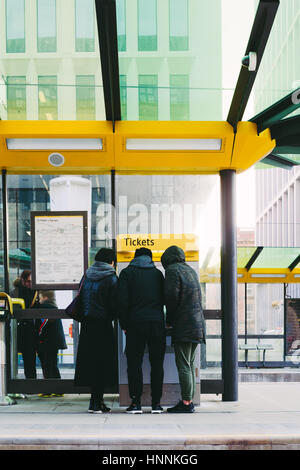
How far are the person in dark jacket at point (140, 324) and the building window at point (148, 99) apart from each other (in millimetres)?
1933

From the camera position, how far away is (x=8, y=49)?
21.0 feet

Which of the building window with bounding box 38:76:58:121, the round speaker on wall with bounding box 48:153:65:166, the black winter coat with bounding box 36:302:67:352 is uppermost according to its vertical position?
the building window with bounding box 38:76:58:121

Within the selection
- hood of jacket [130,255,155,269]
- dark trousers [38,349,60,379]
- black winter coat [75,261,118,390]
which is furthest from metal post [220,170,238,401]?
dark trousers [38,349,60,379]

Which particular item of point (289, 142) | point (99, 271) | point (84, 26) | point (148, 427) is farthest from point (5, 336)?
point (289, 142)

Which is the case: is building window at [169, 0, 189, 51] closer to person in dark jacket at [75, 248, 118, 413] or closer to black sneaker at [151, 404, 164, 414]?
person in dark jacket at [75, 248, 118, 413]

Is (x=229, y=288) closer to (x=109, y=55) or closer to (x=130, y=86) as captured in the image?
(x=130, y=86)

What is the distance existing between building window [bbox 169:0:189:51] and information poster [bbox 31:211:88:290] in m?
2.40

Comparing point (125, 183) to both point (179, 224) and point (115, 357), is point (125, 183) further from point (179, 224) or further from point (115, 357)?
point (115, 357)

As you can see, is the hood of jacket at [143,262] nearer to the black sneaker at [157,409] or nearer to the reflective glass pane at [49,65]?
the black sneaker at [157,409]

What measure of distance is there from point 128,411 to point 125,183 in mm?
2812

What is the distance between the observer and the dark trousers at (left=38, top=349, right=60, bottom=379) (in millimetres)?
6812

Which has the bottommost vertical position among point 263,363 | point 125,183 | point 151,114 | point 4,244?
point 263,363

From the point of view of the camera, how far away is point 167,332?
6113 millimetres
